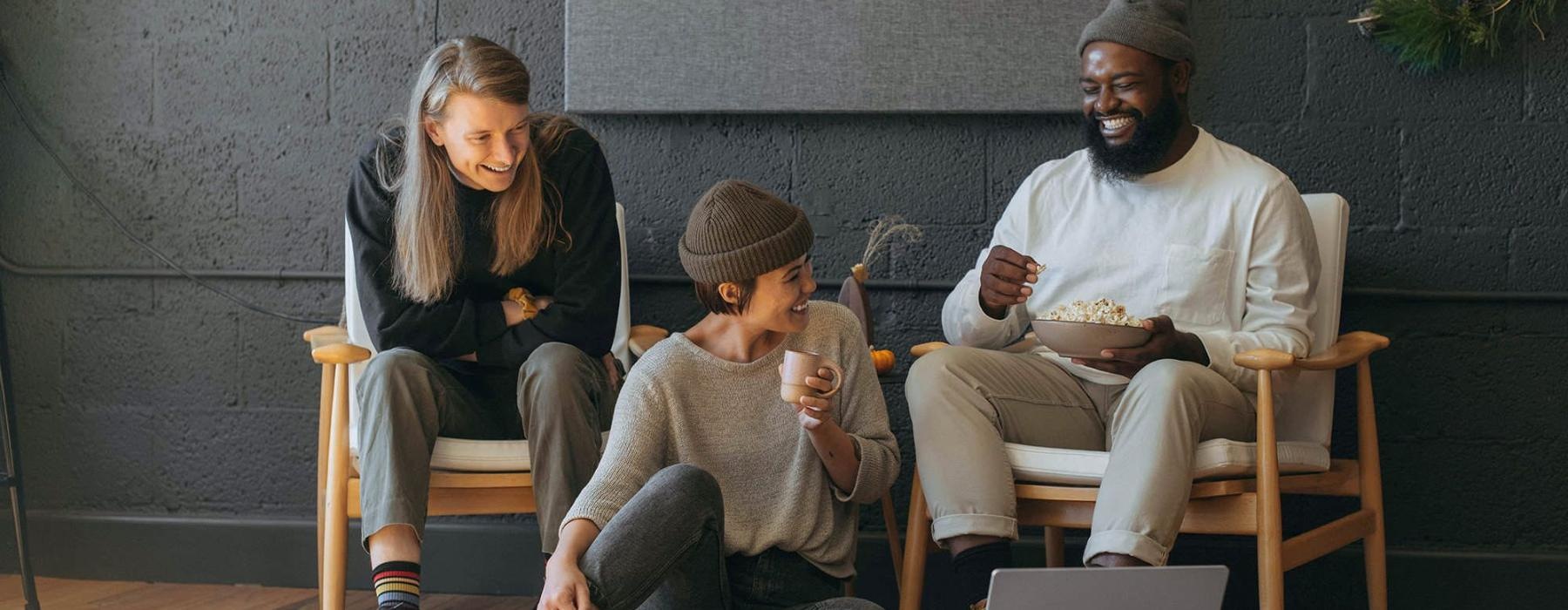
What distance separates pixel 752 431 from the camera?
1.85m

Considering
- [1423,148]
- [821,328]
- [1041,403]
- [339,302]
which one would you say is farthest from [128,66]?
[1423,148]

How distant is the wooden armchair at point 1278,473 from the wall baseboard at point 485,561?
0.40 metres

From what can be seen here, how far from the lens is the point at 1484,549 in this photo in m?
2.74

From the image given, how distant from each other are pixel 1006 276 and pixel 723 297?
63cm

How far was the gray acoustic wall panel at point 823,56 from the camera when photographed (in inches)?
108

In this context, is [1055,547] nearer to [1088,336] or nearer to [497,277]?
[1088,336]

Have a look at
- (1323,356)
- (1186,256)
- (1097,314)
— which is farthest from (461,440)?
(1323,356)

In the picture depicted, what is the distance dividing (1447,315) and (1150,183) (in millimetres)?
781

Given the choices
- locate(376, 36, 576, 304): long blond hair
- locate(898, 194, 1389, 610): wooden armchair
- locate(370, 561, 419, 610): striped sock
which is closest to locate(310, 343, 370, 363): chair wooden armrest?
locate(376, 36, 576, 304): long blond hair

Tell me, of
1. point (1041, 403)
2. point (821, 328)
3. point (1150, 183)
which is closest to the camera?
point (821, 328)

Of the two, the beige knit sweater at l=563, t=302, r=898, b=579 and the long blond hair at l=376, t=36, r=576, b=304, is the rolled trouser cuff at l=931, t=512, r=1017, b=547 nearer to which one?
the beige knit sweater at l=563, t=302, r=898, b=579

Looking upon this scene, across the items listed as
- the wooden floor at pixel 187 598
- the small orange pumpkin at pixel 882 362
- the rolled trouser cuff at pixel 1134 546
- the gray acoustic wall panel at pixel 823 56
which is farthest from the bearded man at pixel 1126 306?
the wooden floor at pixel 187 598

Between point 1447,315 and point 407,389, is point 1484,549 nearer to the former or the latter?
point 1447,315

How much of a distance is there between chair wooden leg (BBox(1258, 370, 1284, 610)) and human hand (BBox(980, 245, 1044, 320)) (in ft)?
1.47
